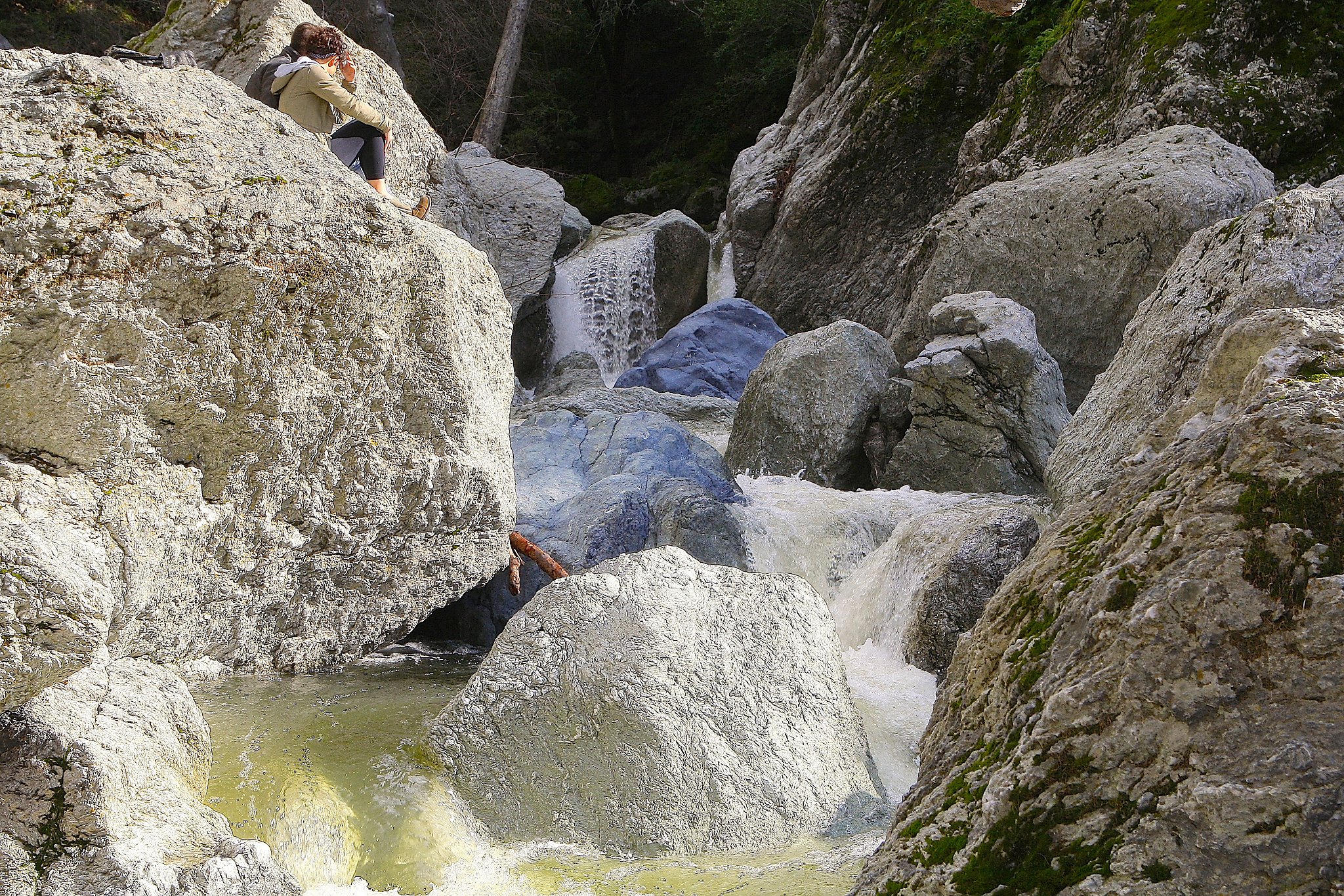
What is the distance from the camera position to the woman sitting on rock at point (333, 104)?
5605 millimetres

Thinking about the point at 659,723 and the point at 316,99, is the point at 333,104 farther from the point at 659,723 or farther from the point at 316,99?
the point at 659,723

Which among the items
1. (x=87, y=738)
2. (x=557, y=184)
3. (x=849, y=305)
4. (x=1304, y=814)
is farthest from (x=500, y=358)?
(x=557, y=184)

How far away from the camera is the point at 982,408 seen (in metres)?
7.91

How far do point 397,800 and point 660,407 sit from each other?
6703mm

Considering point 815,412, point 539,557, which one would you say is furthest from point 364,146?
point 815,412

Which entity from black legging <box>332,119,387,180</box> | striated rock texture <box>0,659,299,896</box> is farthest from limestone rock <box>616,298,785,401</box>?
striated rock texture <box>0,659,299,896</box>

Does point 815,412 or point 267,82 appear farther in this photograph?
point 815,412

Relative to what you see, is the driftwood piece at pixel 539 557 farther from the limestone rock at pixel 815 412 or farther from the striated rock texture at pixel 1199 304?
the limestone rock at pixel 815 412

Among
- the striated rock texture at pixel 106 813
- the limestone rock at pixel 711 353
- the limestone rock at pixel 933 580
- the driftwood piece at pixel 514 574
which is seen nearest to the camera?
the striated rock texture at pixel 106 813

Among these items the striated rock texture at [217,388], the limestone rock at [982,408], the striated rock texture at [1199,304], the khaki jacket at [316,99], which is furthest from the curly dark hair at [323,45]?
the limestone rock at [982,408]

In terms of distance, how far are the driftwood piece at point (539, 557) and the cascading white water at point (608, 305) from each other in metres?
7.90

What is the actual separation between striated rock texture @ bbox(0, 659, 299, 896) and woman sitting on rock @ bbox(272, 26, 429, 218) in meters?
3.05

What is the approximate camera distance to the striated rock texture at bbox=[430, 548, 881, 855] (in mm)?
3619

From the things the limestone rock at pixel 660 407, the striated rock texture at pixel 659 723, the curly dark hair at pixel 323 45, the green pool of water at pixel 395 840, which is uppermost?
the curly dark hair at pixel 323 45
